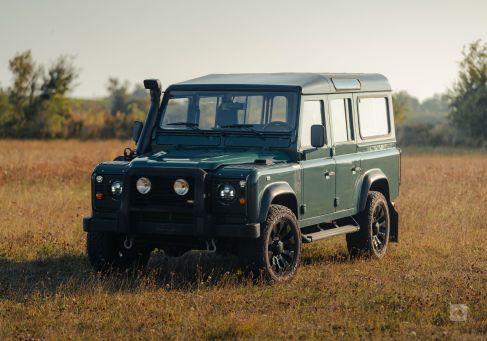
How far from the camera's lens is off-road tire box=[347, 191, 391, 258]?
12609 millimetres

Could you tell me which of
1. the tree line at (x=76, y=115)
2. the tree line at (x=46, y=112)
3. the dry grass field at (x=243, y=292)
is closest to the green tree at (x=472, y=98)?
the tree line at (x=76, y=115)

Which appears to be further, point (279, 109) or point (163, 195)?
point (279, 109)

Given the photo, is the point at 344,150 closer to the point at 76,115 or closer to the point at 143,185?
the point at 143,185

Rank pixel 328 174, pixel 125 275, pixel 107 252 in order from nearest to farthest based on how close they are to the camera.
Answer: pixel 107 252
pixel 125 275
pixel 328 174

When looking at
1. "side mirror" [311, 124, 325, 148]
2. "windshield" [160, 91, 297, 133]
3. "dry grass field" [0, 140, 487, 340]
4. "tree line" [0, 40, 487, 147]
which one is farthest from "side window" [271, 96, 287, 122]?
"tree line" [0, 40, 487, 147]

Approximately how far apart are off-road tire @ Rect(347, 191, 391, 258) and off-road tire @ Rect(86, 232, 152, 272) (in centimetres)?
265

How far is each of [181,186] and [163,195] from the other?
245mm

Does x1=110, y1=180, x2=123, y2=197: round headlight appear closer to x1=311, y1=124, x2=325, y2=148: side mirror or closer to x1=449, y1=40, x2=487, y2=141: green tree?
x1=311, y1=124, x2=325, y2=148: side mirror

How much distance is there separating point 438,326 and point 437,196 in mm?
11198

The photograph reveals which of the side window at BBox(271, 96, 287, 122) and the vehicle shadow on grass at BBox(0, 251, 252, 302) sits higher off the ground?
the side window at BBox(271, 96, 287, 122)

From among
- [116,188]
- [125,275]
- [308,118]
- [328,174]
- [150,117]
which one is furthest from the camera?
[150,117]

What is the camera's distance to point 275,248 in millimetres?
10711

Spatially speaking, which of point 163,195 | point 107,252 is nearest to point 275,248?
point 163,195

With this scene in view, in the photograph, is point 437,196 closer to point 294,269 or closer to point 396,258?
point 396,258
